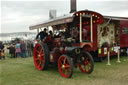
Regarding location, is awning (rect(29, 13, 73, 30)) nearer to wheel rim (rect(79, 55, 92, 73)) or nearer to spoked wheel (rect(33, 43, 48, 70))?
spoked wheel (rect(33, 43, 48, 70))

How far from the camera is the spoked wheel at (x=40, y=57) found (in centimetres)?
564

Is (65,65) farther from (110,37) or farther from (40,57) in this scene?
(110,37)

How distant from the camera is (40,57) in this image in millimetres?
6004

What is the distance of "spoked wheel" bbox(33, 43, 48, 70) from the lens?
564 centimetres

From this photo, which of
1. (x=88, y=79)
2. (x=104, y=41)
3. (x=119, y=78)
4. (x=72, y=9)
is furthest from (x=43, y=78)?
(x=72, y=9)

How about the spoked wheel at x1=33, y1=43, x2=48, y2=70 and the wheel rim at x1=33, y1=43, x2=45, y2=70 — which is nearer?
the spoked wheel at x1=33, y1=43, x2=48, y2=70

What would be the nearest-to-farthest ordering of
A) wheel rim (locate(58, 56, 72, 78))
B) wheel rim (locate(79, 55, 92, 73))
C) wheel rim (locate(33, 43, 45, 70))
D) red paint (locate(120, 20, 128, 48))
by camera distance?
wheel rim (locate(58, 56, 72, 78)) → wheel rim (locate(79, 55, 92, 73)) → wheel rim (locate(33, 43, 45, 70)) → red paint (locate(120, 20, 128, 48))

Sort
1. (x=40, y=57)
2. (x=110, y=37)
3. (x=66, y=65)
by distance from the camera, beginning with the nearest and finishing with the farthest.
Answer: (x=66, y=65) → (x=40, y=57) → (x=110, y=37)

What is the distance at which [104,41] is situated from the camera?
8.36 m

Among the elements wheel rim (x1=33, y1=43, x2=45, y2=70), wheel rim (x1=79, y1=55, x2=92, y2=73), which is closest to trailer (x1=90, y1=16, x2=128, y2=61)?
wheel rim (x1=79, y1=55, x2=92, y2=73)

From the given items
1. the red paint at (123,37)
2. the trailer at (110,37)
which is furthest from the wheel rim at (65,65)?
the red paint at (123,37)

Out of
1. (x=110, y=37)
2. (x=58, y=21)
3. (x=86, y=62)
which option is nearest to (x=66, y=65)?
(x=86, y=62)

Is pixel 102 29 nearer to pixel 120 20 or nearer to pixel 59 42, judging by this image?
pixel 120 20

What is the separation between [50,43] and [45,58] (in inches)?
31.7
